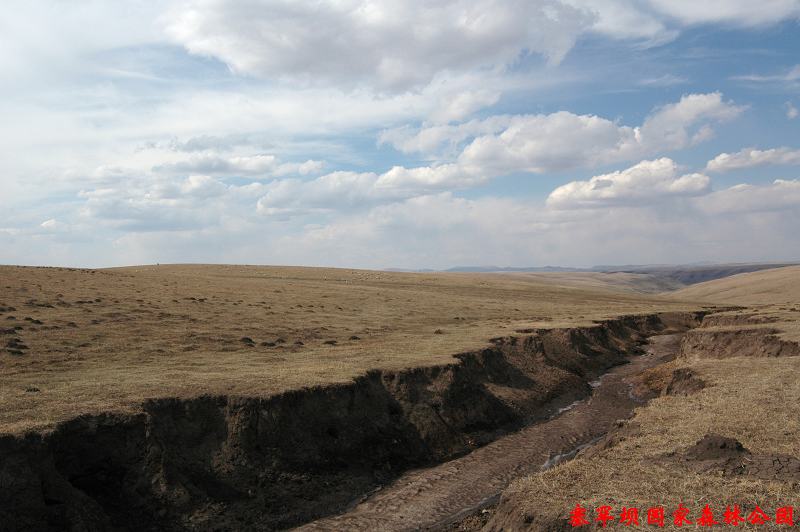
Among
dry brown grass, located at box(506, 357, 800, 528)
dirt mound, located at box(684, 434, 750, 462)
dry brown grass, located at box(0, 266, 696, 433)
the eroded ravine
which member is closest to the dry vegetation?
dry brown grass, located at box(506, 357, 800, 528)

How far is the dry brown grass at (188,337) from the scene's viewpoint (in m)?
21.5

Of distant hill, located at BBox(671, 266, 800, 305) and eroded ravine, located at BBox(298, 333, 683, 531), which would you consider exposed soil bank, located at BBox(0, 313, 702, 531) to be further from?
distant hill, located at BBox(671, 266, 800, 305)

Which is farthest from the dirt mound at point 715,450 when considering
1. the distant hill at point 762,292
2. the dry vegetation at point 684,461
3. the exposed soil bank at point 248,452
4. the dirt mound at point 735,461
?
the distant hill at point 762,292

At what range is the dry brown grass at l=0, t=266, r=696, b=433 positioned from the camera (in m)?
21.5

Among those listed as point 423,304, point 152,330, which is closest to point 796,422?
point 152,330

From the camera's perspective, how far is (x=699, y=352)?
41.3 metres

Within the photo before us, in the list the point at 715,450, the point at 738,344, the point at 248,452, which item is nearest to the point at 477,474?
the point at 248,452

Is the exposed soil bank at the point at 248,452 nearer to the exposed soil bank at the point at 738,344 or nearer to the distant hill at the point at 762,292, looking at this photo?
the exposed soil bank at the point at 738,344

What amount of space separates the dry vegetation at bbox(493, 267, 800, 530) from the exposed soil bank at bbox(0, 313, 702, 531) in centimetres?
773

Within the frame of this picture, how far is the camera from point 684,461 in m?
15.3

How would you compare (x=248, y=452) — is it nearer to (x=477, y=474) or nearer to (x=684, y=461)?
(x=477, y=474)

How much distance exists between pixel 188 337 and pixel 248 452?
1693 centimetres

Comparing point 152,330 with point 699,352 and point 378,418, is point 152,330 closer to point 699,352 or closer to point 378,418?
point 378,418

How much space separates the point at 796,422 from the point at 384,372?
16.6 metres
